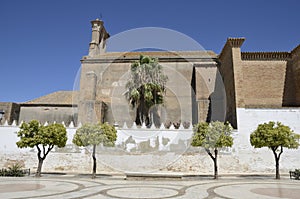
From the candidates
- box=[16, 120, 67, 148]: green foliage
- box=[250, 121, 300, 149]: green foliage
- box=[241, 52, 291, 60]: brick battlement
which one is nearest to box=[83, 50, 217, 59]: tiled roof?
box=[241, 52, 291, 60]: brick battlement

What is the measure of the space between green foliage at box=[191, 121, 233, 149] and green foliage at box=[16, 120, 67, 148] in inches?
266

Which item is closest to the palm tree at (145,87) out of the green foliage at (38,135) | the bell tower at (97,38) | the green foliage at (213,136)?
the green foliage at (213,136)

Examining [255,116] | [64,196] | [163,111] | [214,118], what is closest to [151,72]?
[163,111]

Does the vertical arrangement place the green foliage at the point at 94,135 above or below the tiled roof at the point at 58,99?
below

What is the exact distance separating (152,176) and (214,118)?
9951 millimetres

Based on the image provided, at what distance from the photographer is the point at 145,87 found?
18.0 meters

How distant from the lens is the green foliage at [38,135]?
1119 centimetres

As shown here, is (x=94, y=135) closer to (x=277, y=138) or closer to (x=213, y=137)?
(x=213, y=137)

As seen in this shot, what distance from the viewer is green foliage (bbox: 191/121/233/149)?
1111 cm

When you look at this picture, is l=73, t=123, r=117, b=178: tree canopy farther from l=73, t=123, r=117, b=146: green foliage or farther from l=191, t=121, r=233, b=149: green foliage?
l=191, t=121, r=233, b=149: green foliage

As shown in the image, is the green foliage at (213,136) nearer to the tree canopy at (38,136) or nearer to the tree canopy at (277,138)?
the tree canopy at (277,138)

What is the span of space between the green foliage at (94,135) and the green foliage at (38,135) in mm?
1016

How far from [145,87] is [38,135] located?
8820 mm

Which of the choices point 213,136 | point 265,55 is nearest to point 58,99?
point 213,136
